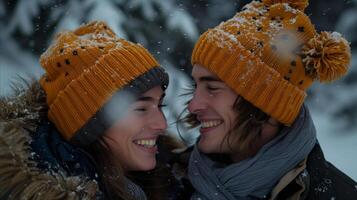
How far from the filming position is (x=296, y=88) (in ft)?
9.04

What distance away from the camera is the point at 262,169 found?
2.67 metres

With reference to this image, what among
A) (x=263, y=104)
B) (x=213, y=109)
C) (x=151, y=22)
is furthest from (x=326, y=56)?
(x=151, y=22)

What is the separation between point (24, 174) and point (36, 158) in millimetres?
106

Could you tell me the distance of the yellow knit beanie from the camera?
271 cm

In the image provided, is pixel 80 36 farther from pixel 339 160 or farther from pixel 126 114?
pixel 339 160

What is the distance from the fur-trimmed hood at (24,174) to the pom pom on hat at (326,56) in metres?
1.38

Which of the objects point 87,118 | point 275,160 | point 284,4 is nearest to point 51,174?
point 87,118

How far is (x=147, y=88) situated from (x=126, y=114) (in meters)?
0.18

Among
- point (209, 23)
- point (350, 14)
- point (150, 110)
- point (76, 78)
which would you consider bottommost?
point (350, 14)

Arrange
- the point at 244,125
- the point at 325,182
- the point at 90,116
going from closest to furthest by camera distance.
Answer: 1. the point at 90,116
2. the point at 325,182
3. the point at 244,125

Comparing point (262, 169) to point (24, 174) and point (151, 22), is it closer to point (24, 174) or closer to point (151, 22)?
point (24, 174)

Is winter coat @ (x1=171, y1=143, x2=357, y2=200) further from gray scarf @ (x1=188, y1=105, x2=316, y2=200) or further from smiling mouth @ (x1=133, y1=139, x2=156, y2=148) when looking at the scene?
smiling mouth @ (x1=133, y1=139, x2=156, y2=148)

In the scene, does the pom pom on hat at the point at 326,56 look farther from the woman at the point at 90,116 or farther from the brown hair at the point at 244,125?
the woman at the point at 90,116

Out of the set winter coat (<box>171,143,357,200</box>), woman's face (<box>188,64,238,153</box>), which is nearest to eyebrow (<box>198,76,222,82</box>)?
woman's face (<box>188,64,238,153</box>)
